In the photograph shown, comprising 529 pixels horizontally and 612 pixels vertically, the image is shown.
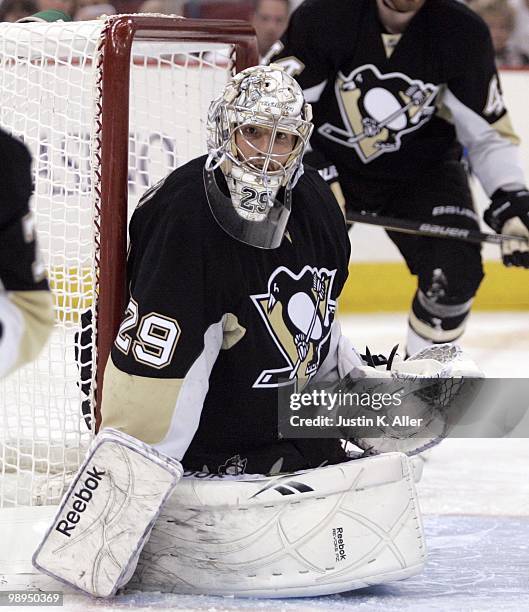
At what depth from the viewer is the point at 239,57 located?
8.04 ft

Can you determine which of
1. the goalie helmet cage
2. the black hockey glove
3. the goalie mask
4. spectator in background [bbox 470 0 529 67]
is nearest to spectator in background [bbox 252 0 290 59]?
spectator in background [bbox 470 0 529 67]

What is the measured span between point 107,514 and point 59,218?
59 cm

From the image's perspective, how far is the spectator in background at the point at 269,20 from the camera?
521cm

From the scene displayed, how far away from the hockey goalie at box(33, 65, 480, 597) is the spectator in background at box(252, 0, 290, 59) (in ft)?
10.4

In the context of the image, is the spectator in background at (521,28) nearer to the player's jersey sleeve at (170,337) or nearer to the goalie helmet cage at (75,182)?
the goalie helmet cage at (75,182)

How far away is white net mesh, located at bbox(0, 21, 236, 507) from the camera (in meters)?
2.23

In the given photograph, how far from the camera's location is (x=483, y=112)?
125 inches

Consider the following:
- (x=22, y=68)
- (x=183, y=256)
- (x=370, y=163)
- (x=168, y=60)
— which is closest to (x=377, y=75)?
(x=370, y=163)

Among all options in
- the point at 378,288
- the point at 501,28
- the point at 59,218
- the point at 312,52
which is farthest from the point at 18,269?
the point at 501,28

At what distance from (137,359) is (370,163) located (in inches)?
59.5

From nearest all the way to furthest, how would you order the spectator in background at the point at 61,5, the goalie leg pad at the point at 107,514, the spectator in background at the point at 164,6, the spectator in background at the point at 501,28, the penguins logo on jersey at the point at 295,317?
the goalie leg pad at the point at 107,514 → the penguins logo on jersey at the point at 295,317 → the spectator in background at the point at 61,5 → the spectator in background at the point at 164,6 → the spectator in background at the point at 501,28

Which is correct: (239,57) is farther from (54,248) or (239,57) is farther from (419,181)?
(419,181)

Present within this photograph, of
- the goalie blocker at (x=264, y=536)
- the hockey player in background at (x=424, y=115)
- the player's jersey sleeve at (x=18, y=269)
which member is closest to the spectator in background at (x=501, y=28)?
the hockey player in background at (x=424, y=115)

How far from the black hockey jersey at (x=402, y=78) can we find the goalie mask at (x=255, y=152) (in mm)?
1143
